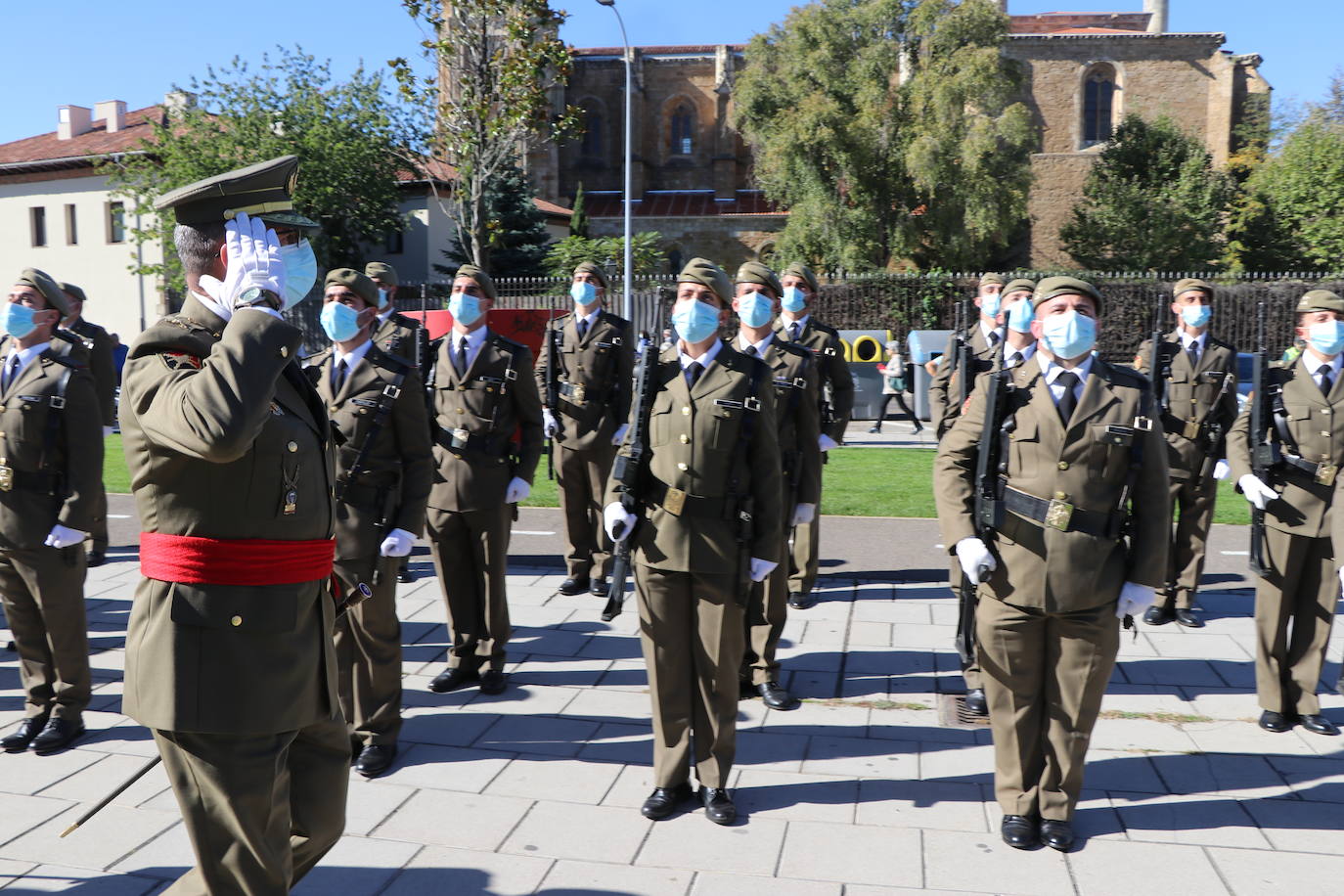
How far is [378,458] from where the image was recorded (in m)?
4.91

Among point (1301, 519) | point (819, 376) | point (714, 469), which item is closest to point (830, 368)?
point (819, 376)

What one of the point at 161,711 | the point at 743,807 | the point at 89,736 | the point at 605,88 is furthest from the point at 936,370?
the point at 605,88

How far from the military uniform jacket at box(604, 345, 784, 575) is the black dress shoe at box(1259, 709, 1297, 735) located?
111 inches

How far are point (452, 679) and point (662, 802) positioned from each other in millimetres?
1978

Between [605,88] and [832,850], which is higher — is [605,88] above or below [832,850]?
above

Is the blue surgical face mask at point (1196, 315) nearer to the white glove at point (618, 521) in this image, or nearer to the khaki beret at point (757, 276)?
the khaki beret at point (757, 276)

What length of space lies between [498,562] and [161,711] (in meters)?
3.22

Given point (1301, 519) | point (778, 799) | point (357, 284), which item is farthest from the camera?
point (1301, 519)

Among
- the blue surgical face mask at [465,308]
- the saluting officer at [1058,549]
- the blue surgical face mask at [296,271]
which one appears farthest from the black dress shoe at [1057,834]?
the blue surgical face mask at [465,308]

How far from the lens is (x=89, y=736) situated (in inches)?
203

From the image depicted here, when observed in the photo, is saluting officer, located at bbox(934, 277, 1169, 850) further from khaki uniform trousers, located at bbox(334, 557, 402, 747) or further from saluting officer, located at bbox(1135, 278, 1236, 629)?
saluting officer, located at bbox(1135, 278, 1236, 629)

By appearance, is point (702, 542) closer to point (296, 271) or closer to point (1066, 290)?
point (1066, 290)

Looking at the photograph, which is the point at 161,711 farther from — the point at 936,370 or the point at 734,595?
the point at 936,370

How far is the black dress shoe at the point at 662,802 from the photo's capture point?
4.34 meters
